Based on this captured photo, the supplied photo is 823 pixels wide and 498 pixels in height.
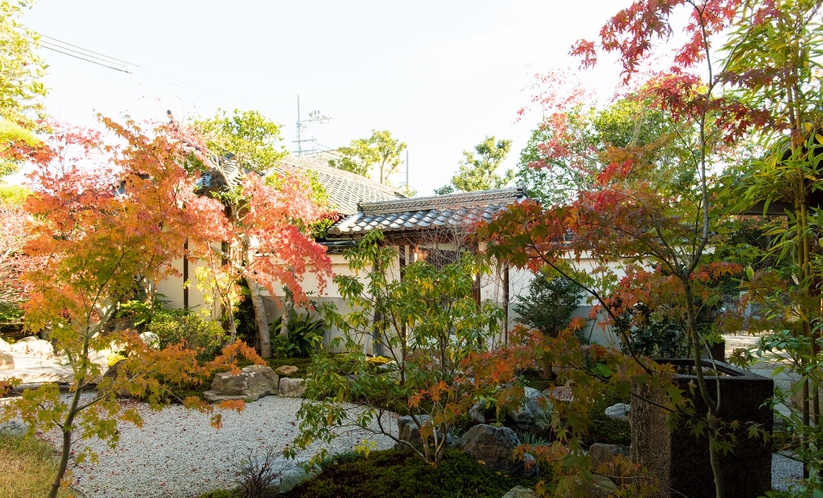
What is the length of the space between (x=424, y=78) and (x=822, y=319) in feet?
52.5

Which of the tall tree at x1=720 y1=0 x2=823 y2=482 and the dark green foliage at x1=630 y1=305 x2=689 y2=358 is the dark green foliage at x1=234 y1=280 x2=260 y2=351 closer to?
the dark green foliage at x1=630 y1=305 x2=689 y2=358

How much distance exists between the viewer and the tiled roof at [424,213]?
8344 mm

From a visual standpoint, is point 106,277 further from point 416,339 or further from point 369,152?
point 369,152

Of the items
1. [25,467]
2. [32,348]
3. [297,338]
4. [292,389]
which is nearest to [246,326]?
[297,338]

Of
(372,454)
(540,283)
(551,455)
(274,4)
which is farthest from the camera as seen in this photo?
(274,4)

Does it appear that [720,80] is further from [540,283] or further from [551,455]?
[540,283]

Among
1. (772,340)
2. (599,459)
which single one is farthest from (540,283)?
(772,340)

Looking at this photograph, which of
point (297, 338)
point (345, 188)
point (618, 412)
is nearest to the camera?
point (618, 412)

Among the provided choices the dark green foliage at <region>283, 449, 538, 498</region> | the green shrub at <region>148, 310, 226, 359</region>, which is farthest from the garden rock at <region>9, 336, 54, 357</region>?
the dark green foliage at <region>283, 449, 538, 498</region>

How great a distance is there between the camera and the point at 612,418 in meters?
5.33

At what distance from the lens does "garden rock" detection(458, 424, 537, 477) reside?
376 centimetres

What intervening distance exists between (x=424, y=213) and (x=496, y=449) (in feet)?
19.4

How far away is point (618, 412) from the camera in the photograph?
5.41m

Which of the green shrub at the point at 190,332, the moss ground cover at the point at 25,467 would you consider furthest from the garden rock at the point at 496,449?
the green shrub at the point at 190,332
